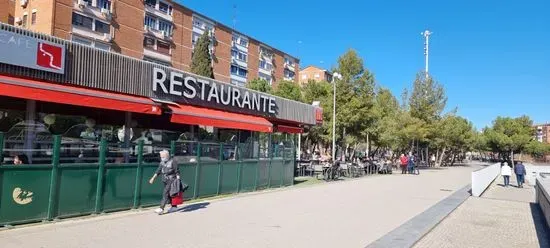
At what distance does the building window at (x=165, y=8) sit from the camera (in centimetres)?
5922

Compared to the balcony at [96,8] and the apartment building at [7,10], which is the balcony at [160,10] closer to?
the balcony at [96,8]

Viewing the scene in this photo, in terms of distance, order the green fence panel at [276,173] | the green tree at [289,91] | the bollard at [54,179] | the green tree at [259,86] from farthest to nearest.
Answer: the green tree at [259,86], the green tree at [289,91], the green fence panel at [276,173], the bollard at [54,179]

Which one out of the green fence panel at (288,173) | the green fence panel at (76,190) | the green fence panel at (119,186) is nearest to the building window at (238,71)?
the green fence panel at (288,173)

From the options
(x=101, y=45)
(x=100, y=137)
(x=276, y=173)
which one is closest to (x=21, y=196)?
(x=100, y=137)

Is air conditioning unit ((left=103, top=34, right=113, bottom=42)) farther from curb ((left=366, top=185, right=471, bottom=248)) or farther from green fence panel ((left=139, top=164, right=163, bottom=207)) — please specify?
curb ((left=366, top=185, right=471, bottom=248))

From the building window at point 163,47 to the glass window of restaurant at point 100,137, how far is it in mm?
39310

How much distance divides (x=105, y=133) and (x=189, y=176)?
8.73 feet

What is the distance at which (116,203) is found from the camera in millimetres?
10891

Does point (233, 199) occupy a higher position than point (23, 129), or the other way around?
point (23, 129)

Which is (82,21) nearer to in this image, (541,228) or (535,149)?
(541,228)

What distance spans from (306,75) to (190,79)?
97.5 m

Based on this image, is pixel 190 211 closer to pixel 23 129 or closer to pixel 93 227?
pixel 93 227

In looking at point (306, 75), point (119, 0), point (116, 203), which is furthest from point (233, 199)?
point (306, 75)

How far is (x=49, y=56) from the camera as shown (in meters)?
12.3
